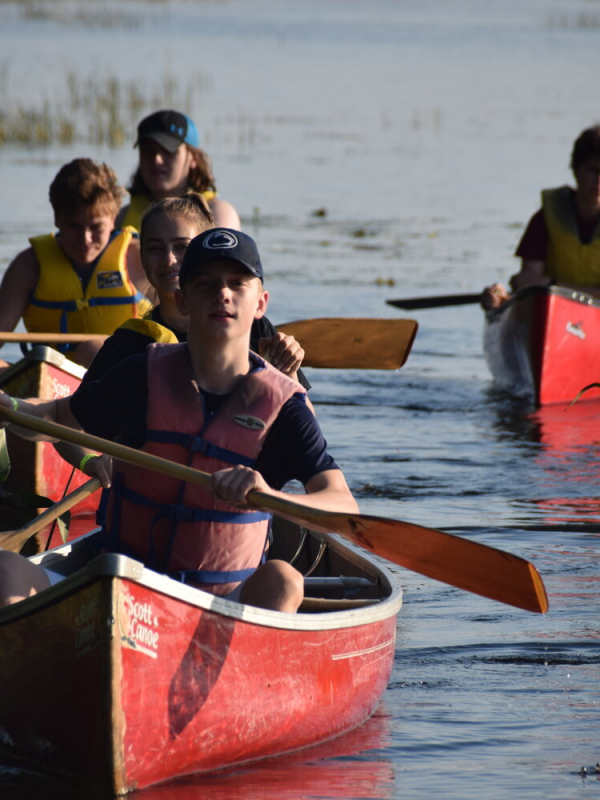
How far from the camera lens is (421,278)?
39.0 feet

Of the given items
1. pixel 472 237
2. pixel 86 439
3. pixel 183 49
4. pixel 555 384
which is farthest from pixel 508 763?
pixel 183 49

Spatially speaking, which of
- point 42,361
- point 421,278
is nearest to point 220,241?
point 42,361

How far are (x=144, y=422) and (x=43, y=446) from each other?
7.76 ft

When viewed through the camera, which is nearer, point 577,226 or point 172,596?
point 172,596

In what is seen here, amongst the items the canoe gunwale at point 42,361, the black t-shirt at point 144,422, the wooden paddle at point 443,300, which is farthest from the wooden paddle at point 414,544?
the wooden paddle at point 443,300

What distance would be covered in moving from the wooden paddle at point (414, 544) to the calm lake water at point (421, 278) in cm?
45

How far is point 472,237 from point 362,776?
35.8ft

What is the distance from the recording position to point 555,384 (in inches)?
330

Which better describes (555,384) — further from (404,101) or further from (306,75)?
(306,75)

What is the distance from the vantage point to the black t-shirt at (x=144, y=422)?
3441 mm

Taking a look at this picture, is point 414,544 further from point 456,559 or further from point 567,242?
point 567,242

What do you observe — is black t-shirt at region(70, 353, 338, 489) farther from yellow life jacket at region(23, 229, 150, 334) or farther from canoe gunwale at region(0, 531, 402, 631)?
yellow life jacket at region(23, 229, 150, 334)

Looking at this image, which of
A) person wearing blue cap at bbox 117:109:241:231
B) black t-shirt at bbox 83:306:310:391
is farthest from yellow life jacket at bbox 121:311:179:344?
person wearing blue cap at bbox 117:109:241:231

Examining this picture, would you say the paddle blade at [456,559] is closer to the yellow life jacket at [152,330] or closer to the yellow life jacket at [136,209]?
the yellow life jacket at [152,330]
